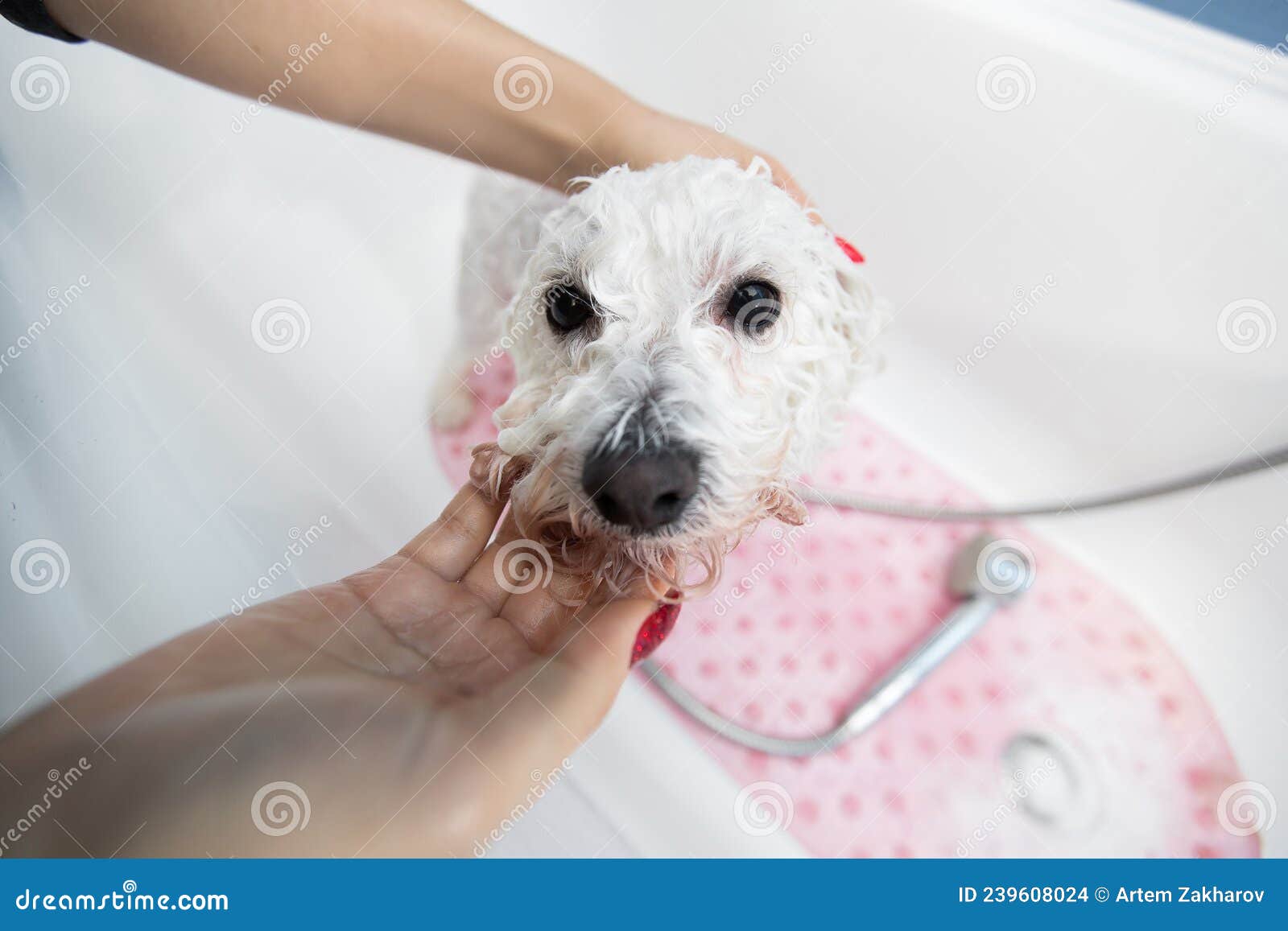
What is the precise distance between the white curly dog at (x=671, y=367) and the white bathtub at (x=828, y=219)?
0.47 m

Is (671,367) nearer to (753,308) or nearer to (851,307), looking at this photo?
(753,308)

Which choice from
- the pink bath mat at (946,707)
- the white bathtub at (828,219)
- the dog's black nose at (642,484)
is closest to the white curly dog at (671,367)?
the dog's black nose at (642,484)

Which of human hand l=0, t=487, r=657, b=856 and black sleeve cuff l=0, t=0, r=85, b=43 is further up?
black sleeve cuff l=0, t=0, r=85, b=43

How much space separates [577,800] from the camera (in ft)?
4.66

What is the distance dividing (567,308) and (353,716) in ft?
1.99

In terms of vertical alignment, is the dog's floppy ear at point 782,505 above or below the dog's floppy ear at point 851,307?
below

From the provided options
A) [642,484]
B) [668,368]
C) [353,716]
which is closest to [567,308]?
[668,368]

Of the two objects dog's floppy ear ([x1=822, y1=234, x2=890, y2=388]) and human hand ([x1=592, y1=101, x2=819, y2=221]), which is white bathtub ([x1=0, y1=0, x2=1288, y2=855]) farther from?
dog's floppy ear ([x1=822, y1=234, x2=890, y2=388])

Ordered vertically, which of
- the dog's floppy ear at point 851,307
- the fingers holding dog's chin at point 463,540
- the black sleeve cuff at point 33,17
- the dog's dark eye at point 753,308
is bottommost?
the fingers holding dog's chin at point 463,540

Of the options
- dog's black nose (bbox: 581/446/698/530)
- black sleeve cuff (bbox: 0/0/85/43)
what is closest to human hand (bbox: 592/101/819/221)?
dog's black nose (bbox: 581/446/698/530)

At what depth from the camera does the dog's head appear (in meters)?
0.84

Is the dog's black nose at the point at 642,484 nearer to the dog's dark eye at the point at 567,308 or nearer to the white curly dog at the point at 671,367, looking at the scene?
the white curly dog at the point at 671,367

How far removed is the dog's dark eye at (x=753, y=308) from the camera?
996 millimetres

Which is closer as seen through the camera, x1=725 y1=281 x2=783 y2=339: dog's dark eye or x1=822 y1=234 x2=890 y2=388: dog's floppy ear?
x1=725 y1=281 x2=783 y2=339: dog's dark eye
